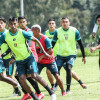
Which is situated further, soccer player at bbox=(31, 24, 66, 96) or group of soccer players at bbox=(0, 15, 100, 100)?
soccer player at bbox=(31, 24, 66, 96)

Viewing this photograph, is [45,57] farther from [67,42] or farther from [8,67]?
[8,67]

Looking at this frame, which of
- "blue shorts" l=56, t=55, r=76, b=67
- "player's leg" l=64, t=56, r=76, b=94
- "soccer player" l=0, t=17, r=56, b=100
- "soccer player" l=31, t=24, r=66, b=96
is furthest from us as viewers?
"blue shorts" l=56, t=55, r=76, b=67

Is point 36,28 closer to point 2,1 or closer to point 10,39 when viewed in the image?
point 10,39

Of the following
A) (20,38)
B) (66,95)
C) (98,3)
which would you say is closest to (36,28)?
(20,38)

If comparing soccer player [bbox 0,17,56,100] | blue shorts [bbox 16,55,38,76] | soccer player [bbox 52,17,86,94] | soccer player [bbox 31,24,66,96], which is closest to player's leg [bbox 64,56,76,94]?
soccer player [bbox 52,17,86,94]

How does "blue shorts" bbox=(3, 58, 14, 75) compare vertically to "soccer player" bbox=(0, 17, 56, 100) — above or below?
below

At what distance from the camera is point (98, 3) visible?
82438 mm

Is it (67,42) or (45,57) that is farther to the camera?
(67,42)

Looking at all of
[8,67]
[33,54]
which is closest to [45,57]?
[33,54]

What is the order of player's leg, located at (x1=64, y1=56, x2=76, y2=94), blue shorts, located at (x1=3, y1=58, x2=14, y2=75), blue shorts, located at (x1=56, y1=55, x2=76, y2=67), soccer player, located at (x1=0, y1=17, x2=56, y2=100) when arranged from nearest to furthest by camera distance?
1. soccer player, located at (x1=0, y1=17, x2=56, y2=100)
2. player's leg, located at (x1=64, y1=56, x2=76, y2=94)
3. blue shorts, located at (x1=56, y1=55, x2=76, y2=67)
4. blue shorts, located at (x1=3, y1=58, x2=14, y2=75)

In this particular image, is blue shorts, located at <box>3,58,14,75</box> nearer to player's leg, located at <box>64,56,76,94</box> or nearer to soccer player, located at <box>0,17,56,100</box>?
player's leg, located at <box>64,56,76,94</box>

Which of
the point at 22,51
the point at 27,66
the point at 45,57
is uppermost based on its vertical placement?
the point at 22,51

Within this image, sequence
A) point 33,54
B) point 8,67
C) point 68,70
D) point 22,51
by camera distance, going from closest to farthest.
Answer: point 22,51 < point 33,54 < point 68,70 < point 8,67

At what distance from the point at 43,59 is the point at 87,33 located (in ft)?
206
